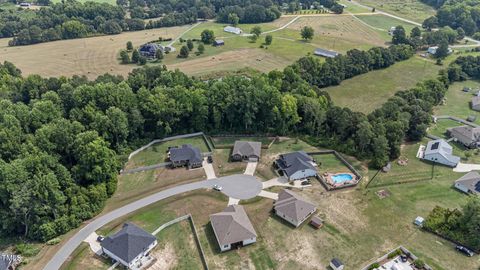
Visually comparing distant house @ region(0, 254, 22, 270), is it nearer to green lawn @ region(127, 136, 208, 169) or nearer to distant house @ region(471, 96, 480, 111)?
green lawn @ region(127, 136, 208, 169)

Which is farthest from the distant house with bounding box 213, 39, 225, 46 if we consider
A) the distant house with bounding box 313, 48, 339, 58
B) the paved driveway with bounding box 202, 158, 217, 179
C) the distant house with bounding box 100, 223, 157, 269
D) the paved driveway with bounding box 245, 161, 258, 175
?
the distant house with bounding box 100, 223, 157, 269

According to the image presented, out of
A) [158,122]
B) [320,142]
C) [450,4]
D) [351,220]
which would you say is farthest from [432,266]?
[450,4]

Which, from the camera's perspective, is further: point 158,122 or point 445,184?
point 158,122

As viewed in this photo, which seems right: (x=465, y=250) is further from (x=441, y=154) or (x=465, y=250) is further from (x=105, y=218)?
(x=105, y=218)

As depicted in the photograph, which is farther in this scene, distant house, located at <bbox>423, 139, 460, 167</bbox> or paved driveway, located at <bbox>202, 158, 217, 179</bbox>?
distant house, located at <bbox>423, 139, 460, 167</bbox>

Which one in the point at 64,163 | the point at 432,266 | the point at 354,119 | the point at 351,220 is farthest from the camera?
the point at 354,119

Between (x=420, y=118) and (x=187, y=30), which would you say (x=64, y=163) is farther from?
(x=187, y=30)

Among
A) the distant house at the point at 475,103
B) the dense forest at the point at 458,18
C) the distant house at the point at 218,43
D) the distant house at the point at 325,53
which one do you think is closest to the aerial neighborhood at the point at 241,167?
the distant house at the point at 475,103
